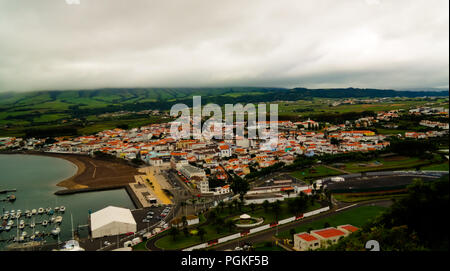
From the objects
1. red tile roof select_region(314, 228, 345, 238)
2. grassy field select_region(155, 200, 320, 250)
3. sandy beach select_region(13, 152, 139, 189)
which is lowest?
sandy beach select_region(13, 152, 139, 189)

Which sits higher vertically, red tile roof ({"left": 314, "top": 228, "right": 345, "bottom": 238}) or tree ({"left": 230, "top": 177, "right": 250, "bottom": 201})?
red tile roof ({"left": 314, "top": 228, "right": 345, "bottom": 238})

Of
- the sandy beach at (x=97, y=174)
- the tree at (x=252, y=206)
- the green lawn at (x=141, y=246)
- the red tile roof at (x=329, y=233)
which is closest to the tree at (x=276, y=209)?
the tree at (x=252, y=206)

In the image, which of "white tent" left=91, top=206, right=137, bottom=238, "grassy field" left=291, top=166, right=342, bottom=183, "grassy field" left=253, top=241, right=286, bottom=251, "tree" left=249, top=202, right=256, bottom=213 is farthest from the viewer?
"grassy field" left=291, top=166, right=342, bottom=183

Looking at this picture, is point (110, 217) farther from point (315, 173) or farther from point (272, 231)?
point (315, 173)

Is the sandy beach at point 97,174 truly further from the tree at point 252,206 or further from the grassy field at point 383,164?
the grassy field at point 383,164

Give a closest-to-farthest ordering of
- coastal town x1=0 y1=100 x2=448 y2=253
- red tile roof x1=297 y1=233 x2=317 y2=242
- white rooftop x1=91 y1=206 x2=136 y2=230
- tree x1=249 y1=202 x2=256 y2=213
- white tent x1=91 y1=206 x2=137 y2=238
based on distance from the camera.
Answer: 1. red tile roof x1=297 y1=233 x2=317 y2=242
2. white tent x1=91 y1=206 x2=137 y2=238
3. white rooftop x1=91 y1=206 x2=136 y2=230
4. coastal town x1=0 y1=100 x2=448 y2=253
5. tree x1=249 y1=202 x2=256 y2=213

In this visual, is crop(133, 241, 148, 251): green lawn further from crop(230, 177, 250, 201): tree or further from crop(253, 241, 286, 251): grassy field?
crop(230, 177, 250, 201): tree

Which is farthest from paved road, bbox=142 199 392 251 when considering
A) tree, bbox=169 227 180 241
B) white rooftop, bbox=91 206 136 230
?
white rooftop, bbox=91 206 136 230
